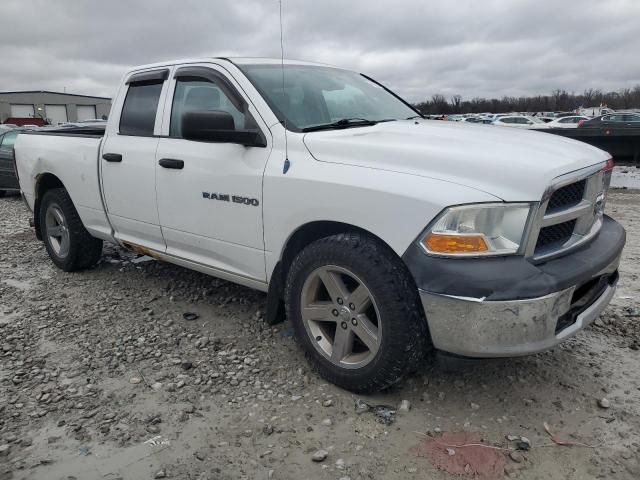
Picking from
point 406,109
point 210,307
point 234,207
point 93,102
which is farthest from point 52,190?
point 93,102

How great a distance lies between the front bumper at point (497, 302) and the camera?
2404mm

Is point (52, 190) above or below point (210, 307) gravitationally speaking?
above

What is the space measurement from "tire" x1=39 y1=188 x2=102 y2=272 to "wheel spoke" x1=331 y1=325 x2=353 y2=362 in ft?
10.6

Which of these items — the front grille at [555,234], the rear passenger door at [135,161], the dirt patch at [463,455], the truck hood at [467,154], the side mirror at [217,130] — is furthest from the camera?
the rear passenger door at [135,161]

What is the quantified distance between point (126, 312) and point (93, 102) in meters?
74.8

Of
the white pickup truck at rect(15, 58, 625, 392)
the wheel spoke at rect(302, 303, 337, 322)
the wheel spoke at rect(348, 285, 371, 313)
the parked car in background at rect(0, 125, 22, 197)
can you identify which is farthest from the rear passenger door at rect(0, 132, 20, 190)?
the wheel spoke at rect(348, 285, 371, 313)

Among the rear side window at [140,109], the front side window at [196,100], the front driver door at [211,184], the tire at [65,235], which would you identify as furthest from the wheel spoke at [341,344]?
the tire at [65,235]

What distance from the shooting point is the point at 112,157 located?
432 cm

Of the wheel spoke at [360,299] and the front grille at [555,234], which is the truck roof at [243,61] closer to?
the wheel spoke at [360,299]

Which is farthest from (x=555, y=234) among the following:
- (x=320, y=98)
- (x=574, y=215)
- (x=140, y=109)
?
(x=140, y=109)

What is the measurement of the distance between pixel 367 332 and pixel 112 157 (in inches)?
105

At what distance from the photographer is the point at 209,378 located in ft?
10.7

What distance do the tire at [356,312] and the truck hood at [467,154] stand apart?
444 mm

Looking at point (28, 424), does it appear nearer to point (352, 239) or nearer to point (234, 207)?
point (234, 207)
